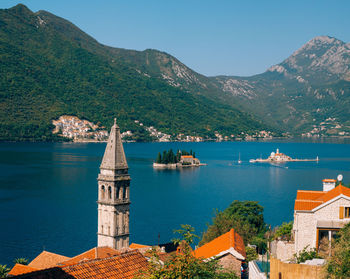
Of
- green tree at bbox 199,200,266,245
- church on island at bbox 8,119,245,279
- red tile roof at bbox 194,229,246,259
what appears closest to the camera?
church on island at bbox 8,119,245,279

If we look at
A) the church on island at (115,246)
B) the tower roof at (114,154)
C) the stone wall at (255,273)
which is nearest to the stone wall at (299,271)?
the stone wall at (255,273)

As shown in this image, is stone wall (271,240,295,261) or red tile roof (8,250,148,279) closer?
red tile roof (8,250,148,279)

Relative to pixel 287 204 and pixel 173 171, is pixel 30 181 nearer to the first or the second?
pixel 173 171

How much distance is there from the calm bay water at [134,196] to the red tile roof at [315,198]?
32921mm

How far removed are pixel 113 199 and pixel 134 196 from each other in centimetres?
6274

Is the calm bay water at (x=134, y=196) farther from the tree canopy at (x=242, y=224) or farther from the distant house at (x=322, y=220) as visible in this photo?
the distant house at (x=322, y=220)

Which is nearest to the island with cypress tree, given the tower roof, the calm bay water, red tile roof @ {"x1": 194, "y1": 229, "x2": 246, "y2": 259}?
the calm bay water

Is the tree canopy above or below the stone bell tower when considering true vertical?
below

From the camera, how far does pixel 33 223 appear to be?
6719cm

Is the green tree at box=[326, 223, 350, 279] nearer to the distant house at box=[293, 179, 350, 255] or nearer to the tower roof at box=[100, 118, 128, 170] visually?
the distant house at box=[293, 179, 350, 255]

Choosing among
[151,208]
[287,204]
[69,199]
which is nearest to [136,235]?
[151,208]

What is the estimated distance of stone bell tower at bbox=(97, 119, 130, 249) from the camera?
1219 inches

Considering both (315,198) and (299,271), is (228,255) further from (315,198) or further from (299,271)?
(299,271)

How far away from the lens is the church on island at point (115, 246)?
1898cm
